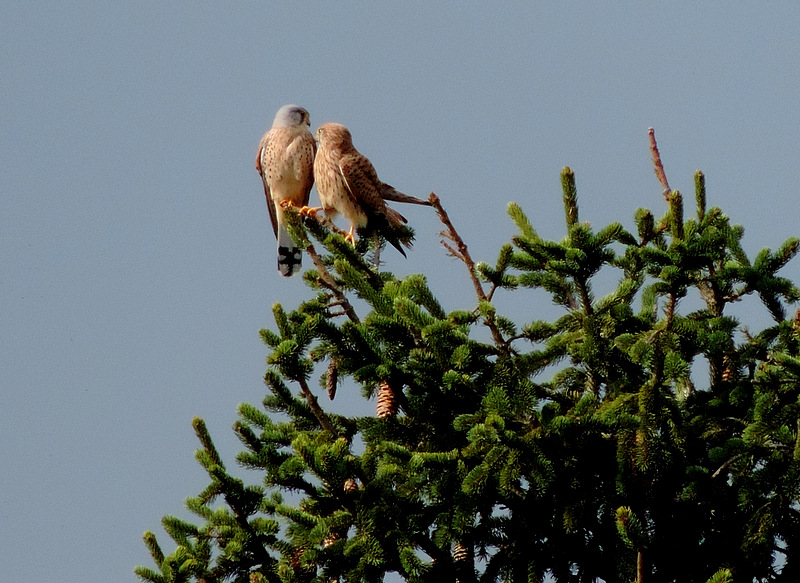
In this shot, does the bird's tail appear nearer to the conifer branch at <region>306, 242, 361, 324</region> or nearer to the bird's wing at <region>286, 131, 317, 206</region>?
the bird's wing at <region>286, 131, 317, 206</region>

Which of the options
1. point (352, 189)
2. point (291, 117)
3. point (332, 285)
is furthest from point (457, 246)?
point (291, 117)

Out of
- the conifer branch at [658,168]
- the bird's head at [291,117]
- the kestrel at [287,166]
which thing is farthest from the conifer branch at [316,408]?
the bird's head at [291,117]

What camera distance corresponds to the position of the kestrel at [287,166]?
7.17 m

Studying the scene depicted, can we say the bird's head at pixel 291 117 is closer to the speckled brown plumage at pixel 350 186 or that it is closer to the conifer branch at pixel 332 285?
the speckled brown plumage at pixel 350 186

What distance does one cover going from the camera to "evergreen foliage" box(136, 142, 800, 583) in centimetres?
353

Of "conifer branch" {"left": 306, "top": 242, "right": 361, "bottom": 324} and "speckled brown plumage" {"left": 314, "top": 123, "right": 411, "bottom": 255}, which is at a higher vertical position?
"speckled brown plumage" {"left": 314, "top": 123, "right": 411, "bottom": 255}

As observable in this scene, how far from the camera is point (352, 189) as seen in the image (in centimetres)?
653

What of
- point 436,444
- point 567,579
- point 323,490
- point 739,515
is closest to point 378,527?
point 323,490

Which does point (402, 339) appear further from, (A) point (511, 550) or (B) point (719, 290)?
(B) point (719, 290)

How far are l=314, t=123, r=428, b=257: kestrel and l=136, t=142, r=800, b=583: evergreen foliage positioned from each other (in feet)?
7.30

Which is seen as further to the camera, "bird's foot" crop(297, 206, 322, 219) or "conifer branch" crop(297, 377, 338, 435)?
"bird's foot" crop(297, 206, 322, 219)

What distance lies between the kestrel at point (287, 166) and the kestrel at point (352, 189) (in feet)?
0.66

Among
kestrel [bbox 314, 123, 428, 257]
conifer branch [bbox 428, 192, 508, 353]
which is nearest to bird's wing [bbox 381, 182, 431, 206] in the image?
kestrel [bbox 314, 123, 428, 257]

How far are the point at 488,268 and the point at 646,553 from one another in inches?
45.8
